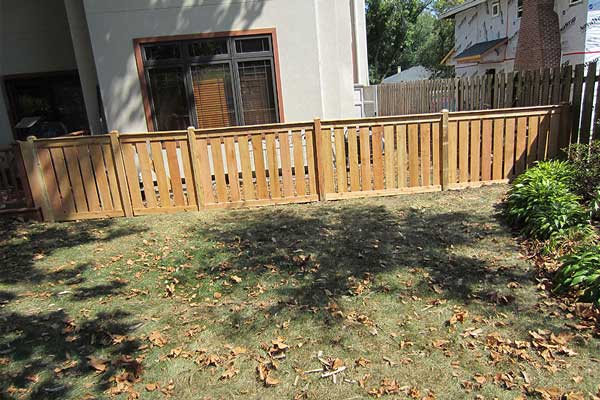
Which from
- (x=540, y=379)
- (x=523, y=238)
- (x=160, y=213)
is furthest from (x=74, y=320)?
(x=523, y=238)

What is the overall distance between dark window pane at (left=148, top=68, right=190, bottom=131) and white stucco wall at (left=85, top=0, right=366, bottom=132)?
0.94 ft

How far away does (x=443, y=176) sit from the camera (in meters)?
6.76

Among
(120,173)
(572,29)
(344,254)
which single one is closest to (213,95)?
(120,173)

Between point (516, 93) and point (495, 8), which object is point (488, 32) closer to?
point (495, 8)

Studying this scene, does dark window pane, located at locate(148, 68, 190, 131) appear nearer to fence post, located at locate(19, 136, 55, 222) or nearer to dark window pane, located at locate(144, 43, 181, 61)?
dark window pane, located at locate(144, 43, 181, 61)

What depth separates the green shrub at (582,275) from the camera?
3.53m

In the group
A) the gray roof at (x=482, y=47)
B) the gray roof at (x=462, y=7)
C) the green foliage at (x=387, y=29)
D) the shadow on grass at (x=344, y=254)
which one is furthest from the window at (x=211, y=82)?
the green foliage at (x=387, y=29)

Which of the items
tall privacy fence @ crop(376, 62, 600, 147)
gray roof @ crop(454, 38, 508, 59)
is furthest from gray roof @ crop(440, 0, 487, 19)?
tall privacy fence @ crop(376, 62, 600, 147)

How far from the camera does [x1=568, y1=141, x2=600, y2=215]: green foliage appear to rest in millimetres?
5375

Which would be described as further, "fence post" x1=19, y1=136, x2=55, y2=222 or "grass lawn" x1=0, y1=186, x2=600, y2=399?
"fence post" x1=19, y1=136, x2=55, y2=222

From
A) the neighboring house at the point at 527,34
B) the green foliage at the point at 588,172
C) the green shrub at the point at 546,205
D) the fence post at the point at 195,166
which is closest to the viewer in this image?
the green shrub at the point at 546,205

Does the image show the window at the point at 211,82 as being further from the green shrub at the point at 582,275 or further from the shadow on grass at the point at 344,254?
the green shrub at the point at 582,275

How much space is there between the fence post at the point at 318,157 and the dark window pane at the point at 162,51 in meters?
3.15

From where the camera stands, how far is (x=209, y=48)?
797 centimetres
